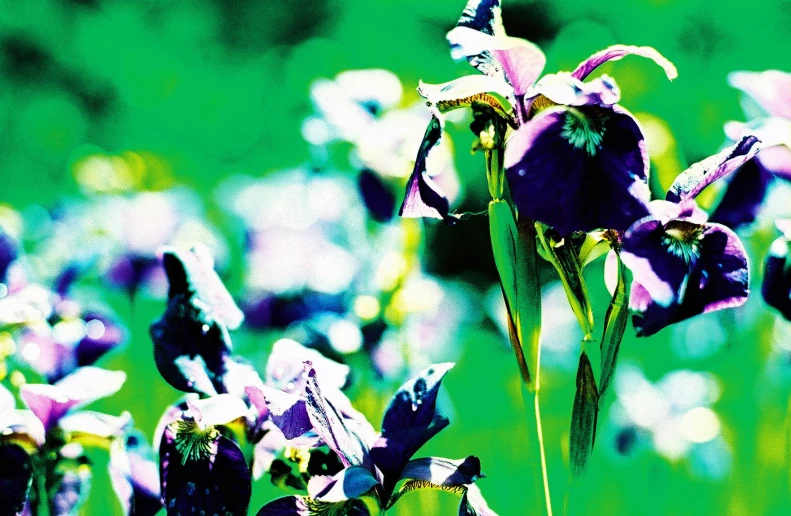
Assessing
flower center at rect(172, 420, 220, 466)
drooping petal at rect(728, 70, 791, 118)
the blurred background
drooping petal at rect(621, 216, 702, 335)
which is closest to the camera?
drooping petal at rect(621, 216, 702, 335)

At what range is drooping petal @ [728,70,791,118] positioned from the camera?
2.56 ft

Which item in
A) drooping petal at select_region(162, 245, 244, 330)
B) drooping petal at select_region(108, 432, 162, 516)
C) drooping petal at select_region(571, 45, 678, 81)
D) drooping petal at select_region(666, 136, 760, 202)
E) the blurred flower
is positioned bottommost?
the blurred flower

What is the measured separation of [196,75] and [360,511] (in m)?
1.65

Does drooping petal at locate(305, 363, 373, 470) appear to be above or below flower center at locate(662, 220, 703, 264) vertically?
below

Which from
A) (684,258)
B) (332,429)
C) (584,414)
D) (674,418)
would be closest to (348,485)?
(332,429)

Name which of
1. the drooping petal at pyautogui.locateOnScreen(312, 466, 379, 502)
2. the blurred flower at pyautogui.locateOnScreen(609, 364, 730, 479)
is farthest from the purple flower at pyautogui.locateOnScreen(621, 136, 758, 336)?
the blurred flower at pyautogui.locateOnScreen(609, 364, 730, 479)

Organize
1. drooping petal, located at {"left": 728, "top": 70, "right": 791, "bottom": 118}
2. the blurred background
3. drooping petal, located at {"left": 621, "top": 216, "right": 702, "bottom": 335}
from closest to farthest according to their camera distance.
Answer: drooping petal, located at {"left": 621, "top": 216, "right": 702, "bottom": 335} → drooping petal, located at {"left": 728, "top": 70, "right": 791, "bottom": 118} → the blurred background

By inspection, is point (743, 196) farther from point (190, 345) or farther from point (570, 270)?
point (190, 345)

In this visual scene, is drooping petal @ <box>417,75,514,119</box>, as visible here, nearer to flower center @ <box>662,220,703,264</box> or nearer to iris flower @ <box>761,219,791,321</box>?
flower center @ <box>662,220,703,264</box>

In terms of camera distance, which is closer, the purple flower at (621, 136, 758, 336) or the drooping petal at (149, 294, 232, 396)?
the purple flower at (621, 136, 758, 336)

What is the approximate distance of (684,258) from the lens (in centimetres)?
51

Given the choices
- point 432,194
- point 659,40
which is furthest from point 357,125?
point 659,40

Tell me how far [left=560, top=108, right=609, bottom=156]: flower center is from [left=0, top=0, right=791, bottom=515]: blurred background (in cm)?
20

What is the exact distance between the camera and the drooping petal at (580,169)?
0.51 meters
